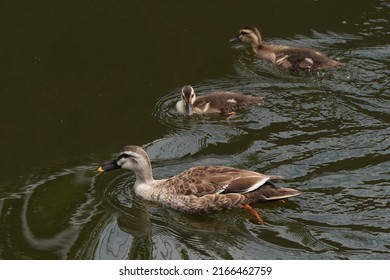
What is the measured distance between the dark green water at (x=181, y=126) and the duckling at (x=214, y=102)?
0.11 meters

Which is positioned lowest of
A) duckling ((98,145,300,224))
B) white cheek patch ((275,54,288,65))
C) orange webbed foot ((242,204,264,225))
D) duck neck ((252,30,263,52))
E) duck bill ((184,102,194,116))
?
orange webbed foot ((242,204,264,225))

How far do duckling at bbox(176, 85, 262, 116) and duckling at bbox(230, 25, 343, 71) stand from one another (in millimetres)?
976

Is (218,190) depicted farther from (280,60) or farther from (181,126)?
(280,60)

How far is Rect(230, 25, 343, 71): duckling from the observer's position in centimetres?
874

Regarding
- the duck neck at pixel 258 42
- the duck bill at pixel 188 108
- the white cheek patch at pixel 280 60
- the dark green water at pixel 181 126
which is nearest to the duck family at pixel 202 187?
the dark green water at pixel 181 126

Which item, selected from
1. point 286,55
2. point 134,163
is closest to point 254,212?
point 134,163

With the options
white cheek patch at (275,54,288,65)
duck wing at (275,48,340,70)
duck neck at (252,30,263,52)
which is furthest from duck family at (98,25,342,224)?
duck neck at (252,30,263,52)

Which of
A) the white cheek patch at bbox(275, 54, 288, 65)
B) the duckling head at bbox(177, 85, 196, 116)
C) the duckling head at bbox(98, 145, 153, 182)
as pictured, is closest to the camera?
the duckling head at bbox(98, 145, 153, 182)

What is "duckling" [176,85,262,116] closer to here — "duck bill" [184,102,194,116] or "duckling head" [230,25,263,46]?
"duck bill" [184,102,194,116]

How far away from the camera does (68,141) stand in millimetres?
7559

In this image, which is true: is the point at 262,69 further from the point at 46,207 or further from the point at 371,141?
the point at 46,207

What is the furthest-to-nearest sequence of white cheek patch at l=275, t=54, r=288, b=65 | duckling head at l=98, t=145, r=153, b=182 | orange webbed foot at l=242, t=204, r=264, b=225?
white cheek patch at l=275, t=54, r=288, b=65 → duckling head at l=98, t=145, r=153, b=182 → orange webbed foot at l=242, t=204, r=264, b=225

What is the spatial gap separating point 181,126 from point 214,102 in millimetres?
490

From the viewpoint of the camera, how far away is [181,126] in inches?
312
